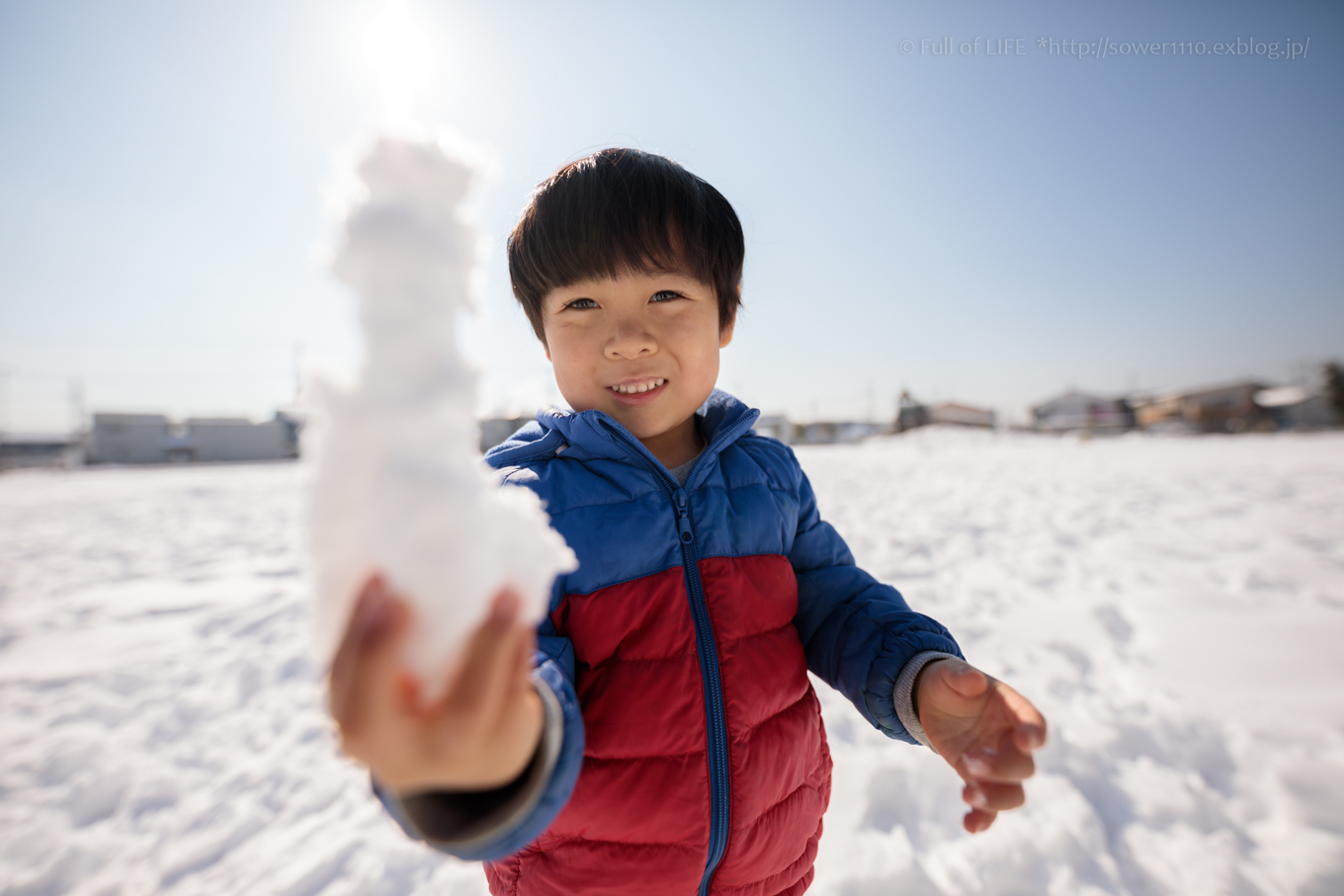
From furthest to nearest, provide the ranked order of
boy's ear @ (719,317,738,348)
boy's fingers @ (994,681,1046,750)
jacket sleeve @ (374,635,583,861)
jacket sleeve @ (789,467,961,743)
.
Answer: boy's ear @ (719,317,738,348) → jacket sleeve @ (789,467,961,743) → boy's fingers @ (994,681,1046,750) → jacket sleeve @ (374,635,583,861)

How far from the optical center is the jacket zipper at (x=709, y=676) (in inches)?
42.4

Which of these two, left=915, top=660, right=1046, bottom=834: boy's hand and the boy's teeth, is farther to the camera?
the boy's teeth

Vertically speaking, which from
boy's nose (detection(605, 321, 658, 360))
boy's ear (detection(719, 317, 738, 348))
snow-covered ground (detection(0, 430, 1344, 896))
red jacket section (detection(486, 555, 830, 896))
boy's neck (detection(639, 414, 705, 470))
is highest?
boy's ear (detection(719, 317, 738, 348))

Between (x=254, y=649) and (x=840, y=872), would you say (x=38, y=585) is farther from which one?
(x=840, y=872)

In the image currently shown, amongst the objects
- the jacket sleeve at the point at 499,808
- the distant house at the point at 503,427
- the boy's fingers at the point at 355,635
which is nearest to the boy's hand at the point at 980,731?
the jacket sleeve at the point at 499,808

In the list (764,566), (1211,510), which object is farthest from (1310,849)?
(1211,510)

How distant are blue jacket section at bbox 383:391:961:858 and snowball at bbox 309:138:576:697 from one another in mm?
615

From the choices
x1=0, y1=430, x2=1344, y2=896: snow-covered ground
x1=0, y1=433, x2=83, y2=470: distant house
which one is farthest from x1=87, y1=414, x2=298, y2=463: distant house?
x1=0, y1=430, x2=1344, y2=896: snow-covered ground

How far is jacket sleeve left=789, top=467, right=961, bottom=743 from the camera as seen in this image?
3.83 feet

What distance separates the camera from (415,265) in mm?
448

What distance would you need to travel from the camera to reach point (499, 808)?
0.61 m

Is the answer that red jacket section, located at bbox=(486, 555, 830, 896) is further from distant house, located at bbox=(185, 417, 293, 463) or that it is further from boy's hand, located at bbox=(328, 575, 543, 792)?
distant house, located at bbox=(185, 417, 293, 463)

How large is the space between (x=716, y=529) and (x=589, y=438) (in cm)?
33

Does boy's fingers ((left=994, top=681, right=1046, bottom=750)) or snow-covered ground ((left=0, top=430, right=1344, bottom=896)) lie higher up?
boy's fingers ((left=994, top=681, right=1046, bottom=750))
